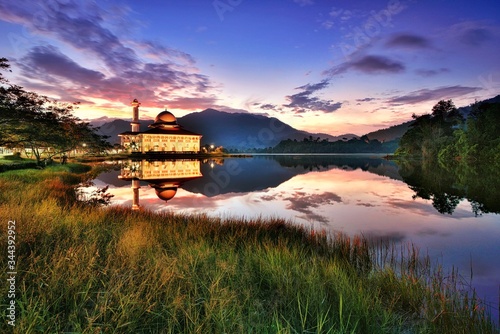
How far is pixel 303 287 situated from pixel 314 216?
9.55 metres

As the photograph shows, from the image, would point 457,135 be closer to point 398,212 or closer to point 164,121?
point 398,212

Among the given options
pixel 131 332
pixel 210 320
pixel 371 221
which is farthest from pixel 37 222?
pixel 371 221

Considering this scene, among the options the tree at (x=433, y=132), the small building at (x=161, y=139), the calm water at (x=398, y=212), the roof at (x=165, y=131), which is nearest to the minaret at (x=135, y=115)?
the small building at (x=161, y=139)

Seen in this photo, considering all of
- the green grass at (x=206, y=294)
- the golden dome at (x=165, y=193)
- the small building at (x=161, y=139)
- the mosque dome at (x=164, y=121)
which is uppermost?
the mosque dome at (x=164, y=121)

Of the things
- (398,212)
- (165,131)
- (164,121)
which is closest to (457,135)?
(398,212)

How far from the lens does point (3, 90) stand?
51.6 ft

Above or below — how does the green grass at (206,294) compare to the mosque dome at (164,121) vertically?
below

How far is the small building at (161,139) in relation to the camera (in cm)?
8225

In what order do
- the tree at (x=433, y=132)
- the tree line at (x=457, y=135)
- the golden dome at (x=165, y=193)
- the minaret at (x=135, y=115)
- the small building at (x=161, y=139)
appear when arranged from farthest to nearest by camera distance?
the minaret at (x=135, y=115), the small building at (x=161, y=139), the tree at (x=433, y=132), the tree line at (x=457, y=135), the golden dome at (x=165, y=193)

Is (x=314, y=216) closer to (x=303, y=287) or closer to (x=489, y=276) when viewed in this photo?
(x=489, y=276)

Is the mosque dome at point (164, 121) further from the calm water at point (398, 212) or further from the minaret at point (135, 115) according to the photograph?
the calm water at point (398, 212)

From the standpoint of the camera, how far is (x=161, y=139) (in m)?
83.8

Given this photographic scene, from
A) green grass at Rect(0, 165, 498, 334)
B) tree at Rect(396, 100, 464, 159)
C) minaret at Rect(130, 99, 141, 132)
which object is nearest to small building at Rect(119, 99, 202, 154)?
minaret at Rect(130, 99, 141, 132)

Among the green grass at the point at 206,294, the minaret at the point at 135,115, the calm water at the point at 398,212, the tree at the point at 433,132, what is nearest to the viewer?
the green grass at the point at 206,294
